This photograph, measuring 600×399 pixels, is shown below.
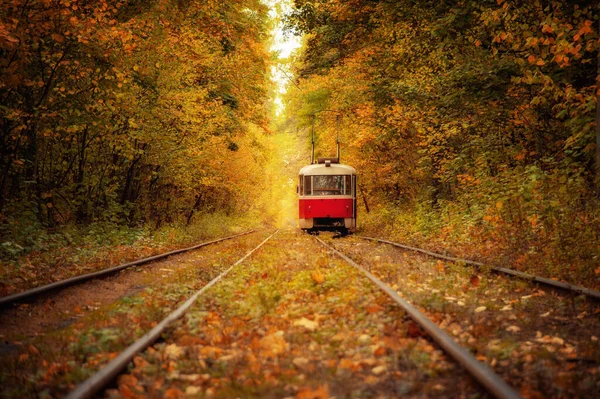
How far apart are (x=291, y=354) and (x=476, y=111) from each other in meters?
11.9

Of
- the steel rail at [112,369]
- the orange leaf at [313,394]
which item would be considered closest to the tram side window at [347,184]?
the steel rail at [112,369]

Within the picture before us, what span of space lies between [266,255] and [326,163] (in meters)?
8.93

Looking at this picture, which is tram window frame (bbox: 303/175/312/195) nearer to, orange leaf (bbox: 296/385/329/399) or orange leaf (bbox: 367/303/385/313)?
orange leaf (bbox: 367/303/385/313)

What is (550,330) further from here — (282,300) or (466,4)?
(466,4)

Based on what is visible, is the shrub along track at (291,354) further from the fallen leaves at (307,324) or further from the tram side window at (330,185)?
the tram side window at (330,185)

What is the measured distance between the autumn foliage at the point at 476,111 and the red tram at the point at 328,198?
214 centimetres

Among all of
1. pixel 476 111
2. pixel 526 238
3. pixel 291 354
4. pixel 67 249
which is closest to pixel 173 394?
pixel 291 354

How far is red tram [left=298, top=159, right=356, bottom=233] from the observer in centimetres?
1988

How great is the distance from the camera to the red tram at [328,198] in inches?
782

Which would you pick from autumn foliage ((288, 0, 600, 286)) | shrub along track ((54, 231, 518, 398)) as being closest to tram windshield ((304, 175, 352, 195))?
autumn foliage ((288, 0, 600, 286))

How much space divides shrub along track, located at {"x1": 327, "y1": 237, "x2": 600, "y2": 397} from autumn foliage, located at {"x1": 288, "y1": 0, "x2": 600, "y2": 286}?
1.35 meters

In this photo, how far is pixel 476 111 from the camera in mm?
14219

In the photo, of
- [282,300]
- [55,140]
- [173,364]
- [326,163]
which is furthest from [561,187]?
[55,140]

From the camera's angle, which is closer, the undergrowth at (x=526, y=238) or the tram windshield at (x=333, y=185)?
the undergrowth at (x=526, y=238)
